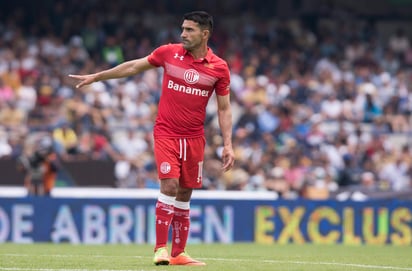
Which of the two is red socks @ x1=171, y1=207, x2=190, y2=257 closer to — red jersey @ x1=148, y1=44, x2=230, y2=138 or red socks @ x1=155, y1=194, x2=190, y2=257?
red socks @ x1=155, y1=194, x2=190, y2=257

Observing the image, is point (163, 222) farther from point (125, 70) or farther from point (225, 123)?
point (125, 70)

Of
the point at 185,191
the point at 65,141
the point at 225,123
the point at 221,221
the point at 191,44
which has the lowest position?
the point at 221,221

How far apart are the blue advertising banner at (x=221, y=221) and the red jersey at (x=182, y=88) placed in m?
8.41

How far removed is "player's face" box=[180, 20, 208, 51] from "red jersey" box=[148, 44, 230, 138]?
161 mm

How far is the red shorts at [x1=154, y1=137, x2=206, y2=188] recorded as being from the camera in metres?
10.9

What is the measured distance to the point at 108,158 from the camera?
870 inches

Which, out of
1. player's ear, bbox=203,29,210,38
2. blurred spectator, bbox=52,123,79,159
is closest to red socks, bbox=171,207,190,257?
player's ear, bbox=203,29,210,38

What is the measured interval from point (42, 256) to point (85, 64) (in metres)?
13.5

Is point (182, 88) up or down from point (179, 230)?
up

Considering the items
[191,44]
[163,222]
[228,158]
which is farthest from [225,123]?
[163,222]

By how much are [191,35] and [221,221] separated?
9.70m

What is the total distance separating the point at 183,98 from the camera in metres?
11.1

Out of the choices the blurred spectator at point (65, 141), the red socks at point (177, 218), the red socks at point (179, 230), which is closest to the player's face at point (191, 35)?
the red socks at point (177, 218)

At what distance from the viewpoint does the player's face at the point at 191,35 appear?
11008 mm
